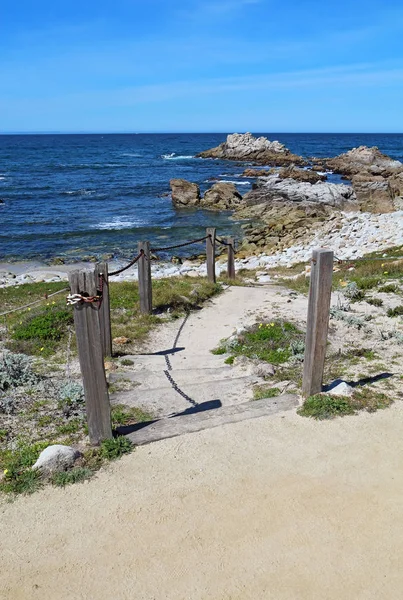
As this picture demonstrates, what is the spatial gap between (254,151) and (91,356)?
79305mm

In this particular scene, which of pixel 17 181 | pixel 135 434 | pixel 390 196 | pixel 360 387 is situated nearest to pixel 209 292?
pixel 360 387

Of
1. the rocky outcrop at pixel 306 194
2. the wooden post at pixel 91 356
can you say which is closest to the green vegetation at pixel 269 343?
the wooden post at pixel 91 356

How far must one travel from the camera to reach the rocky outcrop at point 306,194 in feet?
111

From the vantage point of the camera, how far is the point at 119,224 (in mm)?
31109

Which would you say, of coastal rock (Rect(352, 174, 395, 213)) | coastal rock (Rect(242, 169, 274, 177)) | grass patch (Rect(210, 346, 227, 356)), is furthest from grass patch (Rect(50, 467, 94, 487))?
coastal rock (Rect(242, 169, 274, 177))

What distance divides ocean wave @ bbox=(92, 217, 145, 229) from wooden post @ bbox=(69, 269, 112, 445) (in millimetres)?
25414

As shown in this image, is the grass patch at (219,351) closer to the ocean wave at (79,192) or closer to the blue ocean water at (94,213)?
the blue ocean water at (94,213)

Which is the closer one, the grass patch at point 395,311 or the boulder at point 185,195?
the grass patch at point 395,311

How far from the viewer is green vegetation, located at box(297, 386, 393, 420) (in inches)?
242

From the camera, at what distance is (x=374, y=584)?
12.8 ft

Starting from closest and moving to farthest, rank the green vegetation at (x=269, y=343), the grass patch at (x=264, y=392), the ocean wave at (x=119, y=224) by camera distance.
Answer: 1. the grass patch at (x=264, y=392)
2. the green vegetation at (x=269, y=343)
3. the ocean wave at (x=119, y=224)

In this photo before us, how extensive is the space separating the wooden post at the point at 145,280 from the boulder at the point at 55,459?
598 centimetres

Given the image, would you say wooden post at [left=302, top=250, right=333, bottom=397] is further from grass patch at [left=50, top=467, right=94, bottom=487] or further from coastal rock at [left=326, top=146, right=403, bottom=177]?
coastal rock at [left=326, top=146, right=403, bottom=177]

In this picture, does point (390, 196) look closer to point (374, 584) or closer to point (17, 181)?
point (374, 584)
